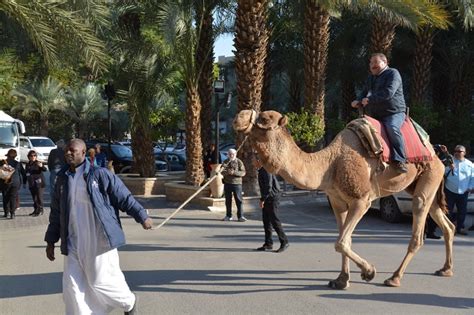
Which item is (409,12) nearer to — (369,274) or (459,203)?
(459,203)

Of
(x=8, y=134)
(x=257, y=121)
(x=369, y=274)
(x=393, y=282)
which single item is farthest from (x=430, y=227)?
(x=8, y=134)

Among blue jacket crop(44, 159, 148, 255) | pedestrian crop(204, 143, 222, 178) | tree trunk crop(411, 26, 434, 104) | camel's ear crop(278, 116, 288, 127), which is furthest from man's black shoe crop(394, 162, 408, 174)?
tree trunk crop(411, 26, 434, 104)

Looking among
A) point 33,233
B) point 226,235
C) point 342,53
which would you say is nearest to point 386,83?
point 226,235

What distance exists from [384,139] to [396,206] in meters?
6.80

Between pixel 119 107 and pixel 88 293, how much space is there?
1797 inches

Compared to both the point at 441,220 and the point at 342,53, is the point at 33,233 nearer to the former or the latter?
the point at 441,220

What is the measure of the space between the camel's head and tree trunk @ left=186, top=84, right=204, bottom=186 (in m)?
11.0

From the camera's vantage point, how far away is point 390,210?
1401cm

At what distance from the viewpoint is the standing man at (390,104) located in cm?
739

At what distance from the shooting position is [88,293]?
5.56 meters

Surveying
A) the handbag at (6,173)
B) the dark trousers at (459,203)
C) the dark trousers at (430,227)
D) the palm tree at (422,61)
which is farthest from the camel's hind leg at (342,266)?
the palm tree at (422,61)

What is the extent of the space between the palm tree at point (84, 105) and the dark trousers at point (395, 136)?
40.8 m

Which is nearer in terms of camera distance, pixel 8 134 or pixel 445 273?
pixel 445 273

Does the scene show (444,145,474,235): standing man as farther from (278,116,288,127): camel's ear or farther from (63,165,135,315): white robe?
(63,165,135,315): white robe
